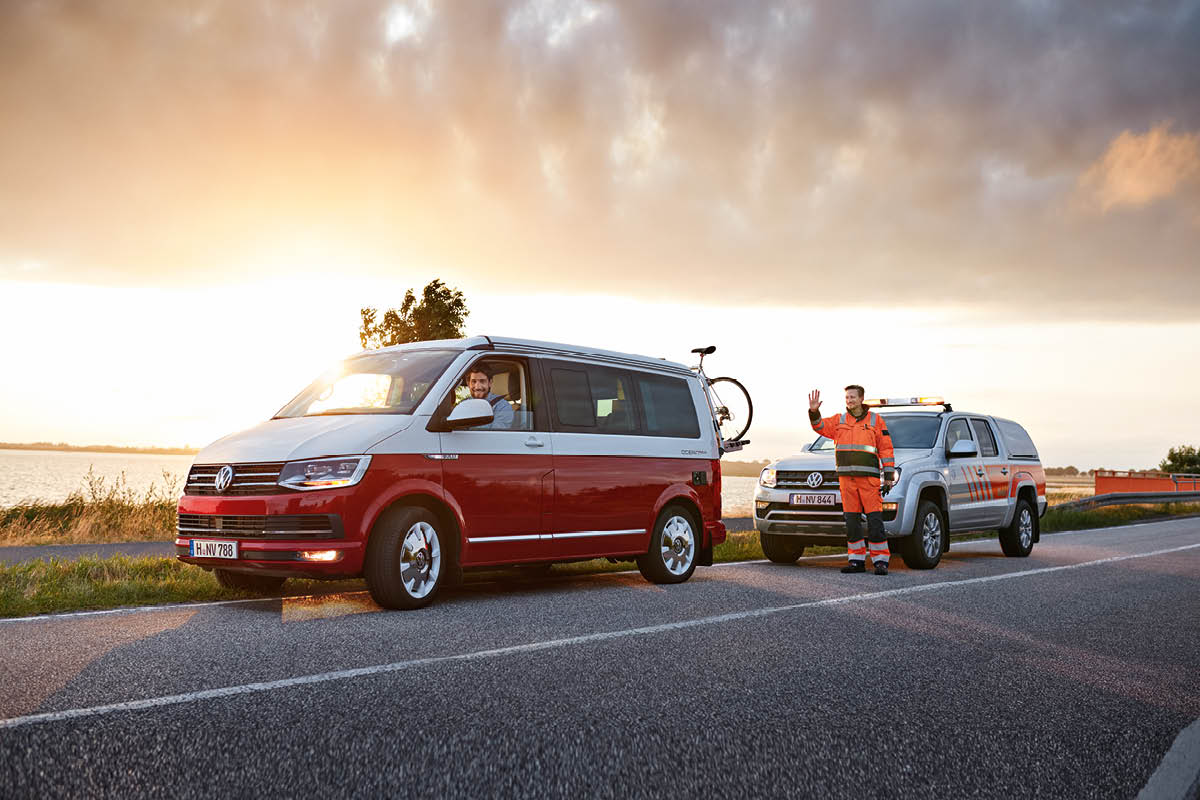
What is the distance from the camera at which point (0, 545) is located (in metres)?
16.0

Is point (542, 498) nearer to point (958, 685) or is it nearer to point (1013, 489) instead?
point (958, 685)

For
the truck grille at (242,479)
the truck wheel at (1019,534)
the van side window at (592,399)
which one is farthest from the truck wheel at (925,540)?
the truck grille at (242,479)

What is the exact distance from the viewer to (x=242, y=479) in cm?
812

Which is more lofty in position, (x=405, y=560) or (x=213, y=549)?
(x=213, y=549)

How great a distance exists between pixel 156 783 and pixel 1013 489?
1392 cm

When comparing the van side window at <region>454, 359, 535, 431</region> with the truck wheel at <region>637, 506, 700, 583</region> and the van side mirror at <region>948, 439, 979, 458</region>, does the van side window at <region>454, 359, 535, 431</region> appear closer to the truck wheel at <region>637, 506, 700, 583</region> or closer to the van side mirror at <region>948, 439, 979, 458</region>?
the truck wheel at <region>637, 506, 700, 583</region>

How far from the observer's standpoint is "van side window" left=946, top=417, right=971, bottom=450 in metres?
14.1

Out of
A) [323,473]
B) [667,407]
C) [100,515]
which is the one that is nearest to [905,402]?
[667,407]

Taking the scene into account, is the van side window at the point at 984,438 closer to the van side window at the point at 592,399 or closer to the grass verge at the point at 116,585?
the grass verge at the point at 116,585

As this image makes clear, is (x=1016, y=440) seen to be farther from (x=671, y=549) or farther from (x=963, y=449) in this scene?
(x=671, y=549)

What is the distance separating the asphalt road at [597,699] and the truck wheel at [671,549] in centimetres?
153

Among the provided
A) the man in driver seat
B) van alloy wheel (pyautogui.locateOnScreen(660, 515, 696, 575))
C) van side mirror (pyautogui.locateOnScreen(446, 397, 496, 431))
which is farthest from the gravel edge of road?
van alloy wheel (pyautogui.locateOnScreen(660, 515, 696, 575))

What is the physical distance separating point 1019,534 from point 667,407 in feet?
22.7

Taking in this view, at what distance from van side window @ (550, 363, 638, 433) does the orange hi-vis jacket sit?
2991mm
